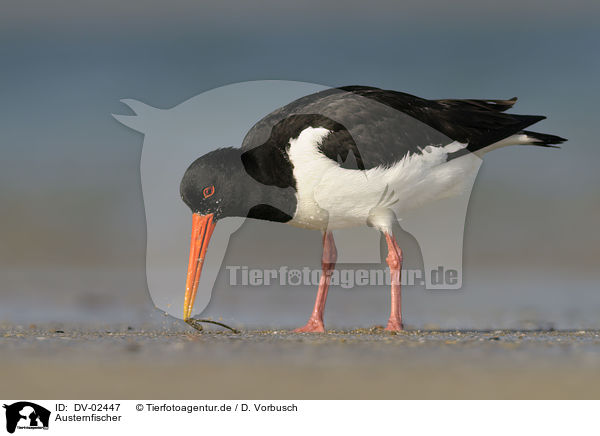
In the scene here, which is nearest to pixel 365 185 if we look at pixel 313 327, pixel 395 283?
pixel 395 283

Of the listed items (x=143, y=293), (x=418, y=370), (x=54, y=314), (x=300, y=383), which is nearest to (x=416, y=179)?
(x=418, y=370)

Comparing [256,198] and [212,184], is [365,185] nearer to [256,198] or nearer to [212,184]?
[256,198]

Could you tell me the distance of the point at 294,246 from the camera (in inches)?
667

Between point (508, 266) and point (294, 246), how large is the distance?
A: 432 centimetres

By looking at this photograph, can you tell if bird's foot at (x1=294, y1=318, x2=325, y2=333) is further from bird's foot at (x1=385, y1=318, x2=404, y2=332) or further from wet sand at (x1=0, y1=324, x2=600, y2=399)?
wet sand at (x1=0, y1=324, x2=600, y2=399)

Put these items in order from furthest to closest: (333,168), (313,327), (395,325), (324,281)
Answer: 1. (324,281)
2. (313,327)
3. (395,325)
4. (333,168)

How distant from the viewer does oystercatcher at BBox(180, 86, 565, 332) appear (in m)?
7.41

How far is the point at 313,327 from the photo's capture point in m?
8.00

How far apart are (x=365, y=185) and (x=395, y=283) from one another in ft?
3.76

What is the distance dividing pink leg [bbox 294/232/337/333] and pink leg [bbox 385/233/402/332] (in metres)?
0.63
